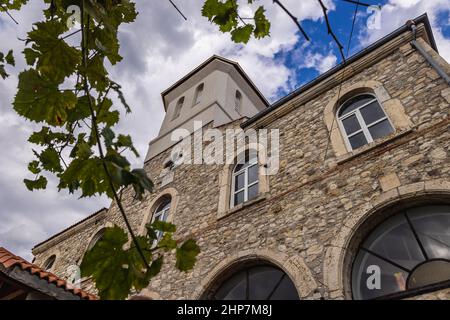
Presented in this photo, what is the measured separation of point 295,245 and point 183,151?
18.1 ft

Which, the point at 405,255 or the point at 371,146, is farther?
the point at 371,146

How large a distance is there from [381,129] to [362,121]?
0.46 meters

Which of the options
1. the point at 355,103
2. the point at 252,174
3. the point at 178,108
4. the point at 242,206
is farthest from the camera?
the point at 178,108

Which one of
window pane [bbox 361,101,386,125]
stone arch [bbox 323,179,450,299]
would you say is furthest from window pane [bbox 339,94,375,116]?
stone arch [bbox 323,179,450,299]

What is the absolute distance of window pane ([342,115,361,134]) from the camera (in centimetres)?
595

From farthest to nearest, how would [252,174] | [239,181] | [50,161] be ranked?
1. [239,181]
2. [252,174]
3. [50,161]

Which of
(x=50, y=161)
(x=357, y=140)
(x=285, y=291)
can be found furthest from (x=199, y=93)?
(x=50, y=161)

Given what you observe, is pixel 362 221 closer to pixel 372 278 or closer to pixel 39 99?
pixel 372 278

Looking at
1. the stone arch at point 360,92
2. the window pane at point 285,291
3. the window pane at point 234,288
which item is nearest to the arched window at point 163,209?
the window pane at point 234,288

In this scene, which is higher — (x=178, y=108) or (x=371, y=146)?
(x=178, y=108)

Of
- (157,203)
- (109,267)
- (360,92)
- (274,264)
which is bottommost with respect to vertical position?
(109,267)

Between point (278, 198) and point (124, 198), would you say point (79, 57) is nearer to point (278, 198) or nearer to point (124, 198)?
point (278, 198)

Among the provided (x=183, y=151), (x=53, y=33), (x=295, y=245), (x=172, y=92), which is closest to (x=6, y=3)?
(x=53, y=33)

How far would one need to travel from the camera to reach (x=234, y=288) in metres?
5.51
